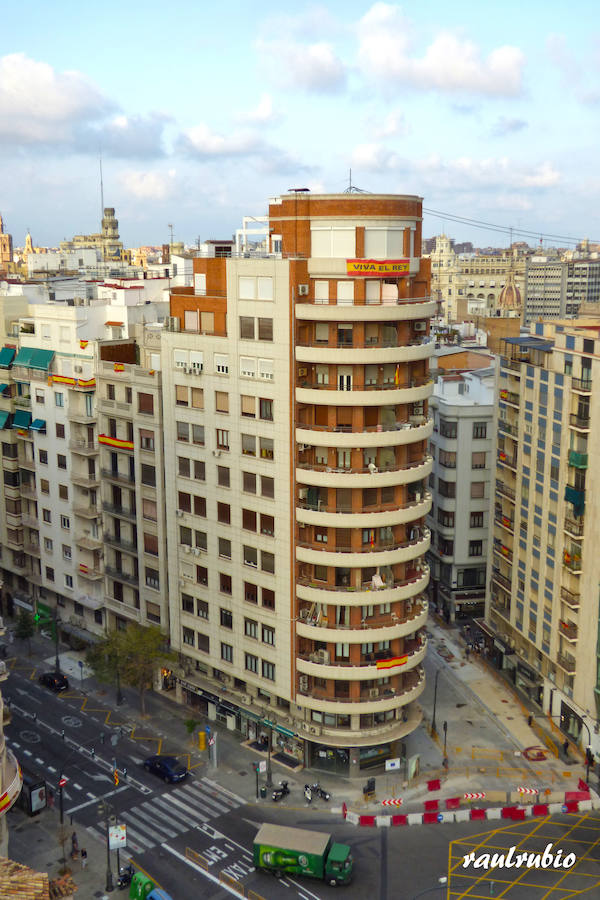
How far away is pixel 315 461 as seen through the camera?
236 ft

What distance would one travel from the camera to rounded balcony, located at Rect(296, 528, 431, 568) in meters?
70.2

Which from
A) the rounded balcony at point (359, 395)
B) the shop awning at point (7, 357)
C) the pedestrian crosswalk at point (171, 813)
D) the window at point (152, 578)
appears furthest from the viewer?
the shop awning at point (7, 357)

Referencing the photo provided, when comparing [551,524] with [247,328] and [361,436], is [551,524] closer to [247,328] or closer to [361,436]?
[361,436]

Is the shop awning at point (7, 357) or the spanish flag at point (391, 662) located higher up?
the shop awning at point (7, 357)

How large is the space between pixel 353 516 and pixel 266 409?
11.0 meters

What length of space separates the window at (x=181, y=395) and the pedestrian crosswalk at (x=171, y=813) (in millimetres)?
31512

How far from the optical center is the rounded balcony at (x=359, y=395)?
68.1 metres

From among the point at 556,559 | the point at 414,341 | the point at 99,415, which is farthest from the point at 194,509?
the point at 556,559

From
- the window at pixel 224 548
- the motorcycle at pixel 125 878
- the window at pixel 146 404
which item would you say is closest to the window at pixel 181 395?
the window at pixel 146 404

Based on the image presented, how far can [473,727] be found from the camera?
8275 centimetres

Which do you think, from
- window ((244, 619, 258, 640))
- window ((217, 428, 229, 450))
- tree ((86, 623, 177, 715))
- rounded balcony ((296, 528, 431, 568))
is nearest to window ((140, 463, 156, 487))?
window ((217, 428, 229, 450))

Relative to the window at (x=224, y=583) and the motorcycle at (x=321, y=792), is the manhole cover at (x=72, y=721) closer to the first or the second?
the window at (x=224, y=583)

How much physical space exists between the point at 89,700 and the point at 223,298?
42.1 metres

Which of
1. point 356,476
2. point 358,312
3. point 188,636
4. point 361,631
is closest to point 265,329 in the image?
point 358,312
